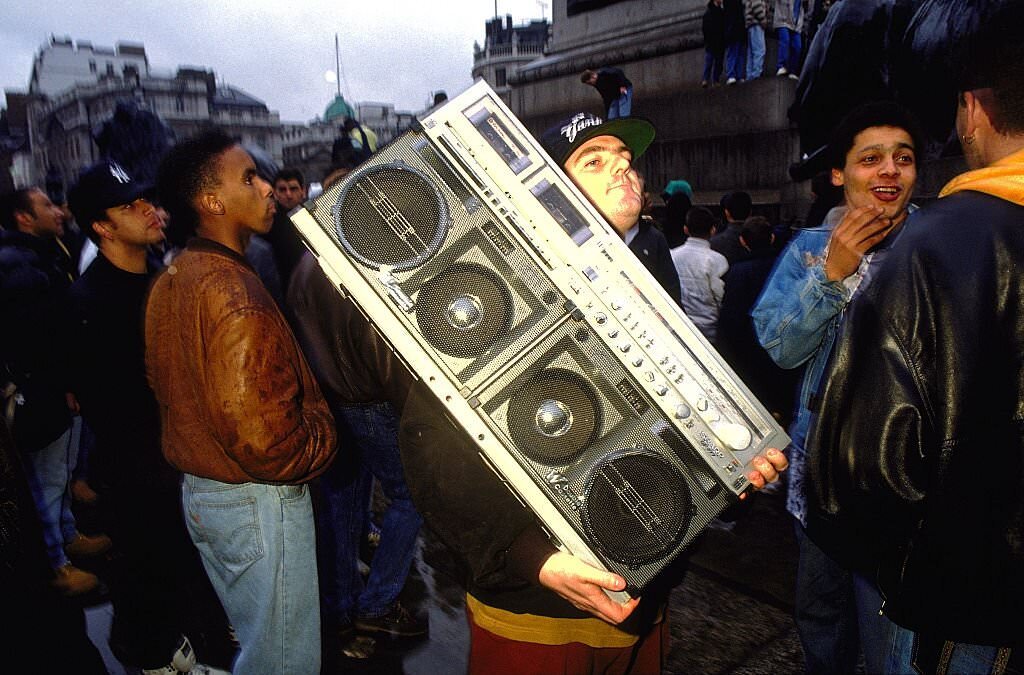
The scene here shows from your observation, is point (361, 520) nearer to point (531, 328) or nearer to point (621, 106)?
point (531, 328)

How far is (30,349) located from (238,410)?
7.36ft

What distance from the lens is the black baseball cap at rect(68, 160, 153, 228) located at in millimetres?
2850

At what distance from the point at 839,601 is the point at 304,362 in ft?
6.80

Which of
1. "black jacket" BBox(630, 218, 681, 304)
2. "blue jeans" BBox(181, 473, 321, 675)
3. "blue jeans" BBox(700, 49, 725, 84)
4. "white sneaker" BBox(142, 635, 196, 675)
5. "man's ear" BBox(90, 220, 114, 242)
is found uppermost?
"blue jeans" BBox(700, 49, 725, 84)

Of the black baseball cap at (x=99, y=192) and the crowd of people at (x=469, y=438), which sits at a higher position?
the black baseball cap at (x=99, y=192)

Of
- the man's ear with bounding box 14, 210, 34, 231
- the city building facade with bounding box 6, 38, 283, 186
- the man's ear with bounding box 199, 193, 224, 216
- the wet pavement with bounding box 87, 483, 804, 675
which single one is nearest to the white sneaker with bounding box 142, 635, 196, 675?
the wet pavement with bounding box 87, 483, 804, 675

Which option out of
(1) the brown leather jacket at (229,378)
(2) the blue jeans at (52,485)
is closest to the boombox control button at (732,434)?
(1) the brown leather jacket at (229,378)

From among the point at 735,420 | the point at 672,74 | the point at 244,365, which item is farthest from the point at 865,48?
the point at 672,74

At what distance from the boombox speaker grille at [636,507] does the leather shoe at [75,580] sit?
3.94 m

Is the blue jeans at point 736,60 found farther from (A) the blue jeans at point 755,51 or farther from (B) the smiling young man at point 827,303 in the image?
(B) the smiling young man at point 827,303

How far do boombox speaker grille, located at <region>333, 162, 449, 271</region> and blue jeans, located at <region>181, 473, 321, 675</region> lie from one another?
1159 millimetres

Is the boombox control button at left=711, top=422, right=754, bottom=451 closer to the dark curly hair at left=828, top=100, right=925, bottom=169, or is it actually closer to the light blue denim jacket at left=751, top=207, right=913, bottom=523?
the light blue denim jacket at left=751, top=207, right=913, bottom=523

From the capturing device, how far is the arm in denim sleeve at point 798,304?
220 cm

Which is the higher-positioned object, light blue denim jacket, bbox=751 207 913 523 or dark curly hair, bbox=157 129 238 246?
dark curly hair, bbox=157 129 238 246
